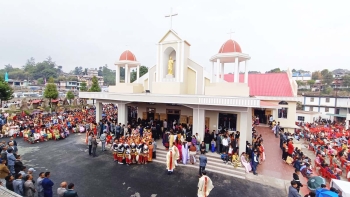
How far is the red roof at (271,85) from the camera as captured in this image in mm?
19444

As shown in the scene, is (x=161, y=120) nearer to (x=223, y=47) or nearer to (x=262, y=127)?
(x=223, y=47)

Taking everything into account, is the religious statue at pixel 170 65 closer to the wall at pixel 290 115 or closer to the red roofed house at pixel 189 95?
the red roofed house at pixel 189 95

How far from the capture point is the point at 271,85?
2048 centimetres

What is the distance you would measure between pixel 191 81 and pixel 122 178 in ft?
28.9

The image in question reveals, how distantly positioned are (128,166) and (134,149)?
891 mm

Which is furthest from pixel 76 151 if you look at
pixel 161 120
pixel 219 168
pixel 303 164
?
pixel 303 164

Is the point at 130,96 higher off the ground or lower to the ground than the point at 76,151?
higher

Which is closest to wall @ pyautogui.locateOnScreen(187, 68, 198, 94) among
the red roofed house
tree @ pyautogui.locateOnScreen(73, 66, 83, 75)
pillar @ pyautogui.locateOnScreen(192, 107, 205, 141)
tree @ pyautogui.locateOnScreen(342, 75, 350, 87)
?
the red roofed house

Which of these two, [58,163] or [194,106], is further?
[194,106]

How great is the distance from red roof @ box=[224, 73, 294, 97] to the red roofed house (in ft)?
2.61

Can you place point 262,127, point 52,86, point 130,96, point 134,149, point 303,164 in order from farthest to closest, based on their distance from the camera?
point 52,86 < point 262,127 < point 130,96 < point 134,149 < point 303,164

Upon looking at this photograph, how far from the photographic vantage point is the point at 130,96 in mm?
12375

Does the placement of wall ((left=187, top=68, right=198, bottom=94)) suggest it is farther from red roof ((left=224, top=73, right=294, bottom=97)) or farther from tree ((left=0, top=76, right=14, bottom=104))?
tree ((left=0, top=76, right=14, bottom=104))

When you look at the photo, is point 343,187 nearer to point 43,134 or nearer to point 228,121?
point 228,121
